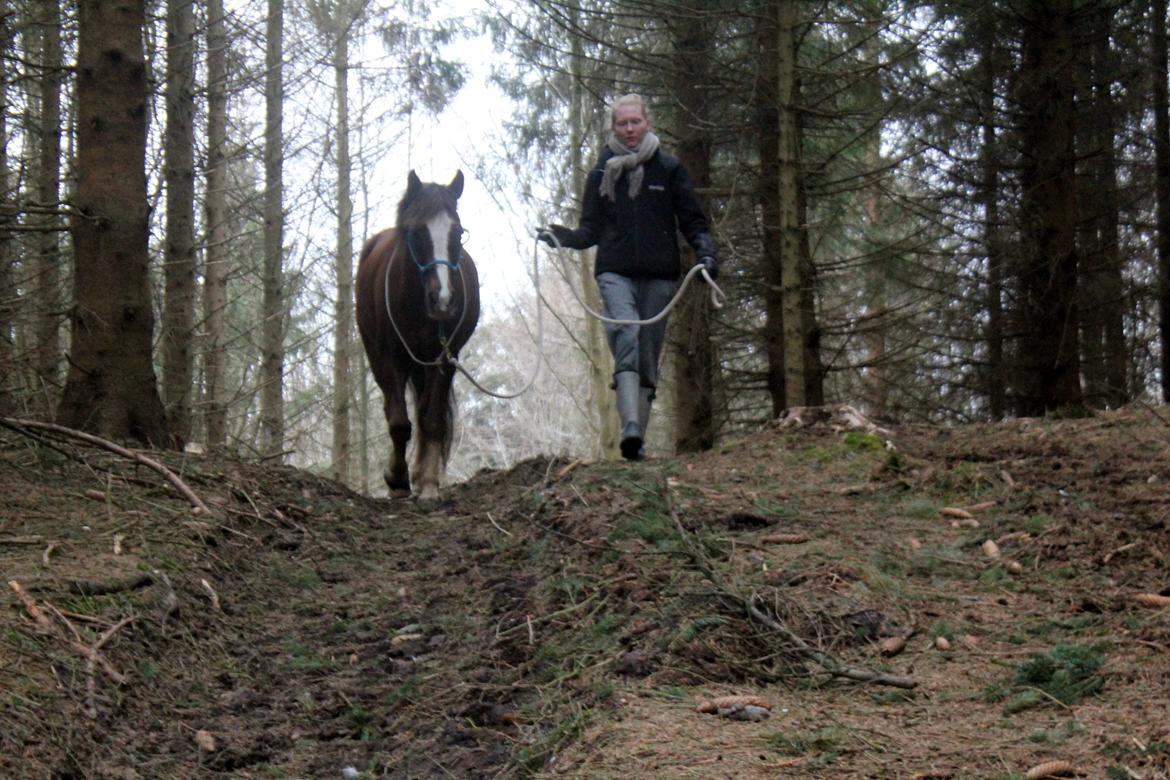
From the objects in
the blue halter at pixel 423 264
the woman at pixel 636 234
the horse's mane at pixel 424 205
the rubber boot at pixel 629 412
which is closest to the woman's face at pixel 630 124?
the woman at pixel 636 234

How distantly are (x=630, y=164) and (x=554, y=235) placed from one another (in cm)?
74

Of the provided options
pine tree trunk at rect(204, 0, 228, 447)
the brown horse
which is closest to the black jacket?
the brown horse

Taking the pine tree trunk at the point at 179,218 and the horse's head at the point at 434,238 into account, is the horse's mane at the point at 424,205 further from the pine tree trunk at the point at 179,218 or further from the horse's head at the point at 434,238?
the pine tree trunk at the point at 179,218

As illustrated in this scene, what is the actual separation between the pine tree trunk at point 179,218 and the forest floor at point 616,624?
4.33 metres

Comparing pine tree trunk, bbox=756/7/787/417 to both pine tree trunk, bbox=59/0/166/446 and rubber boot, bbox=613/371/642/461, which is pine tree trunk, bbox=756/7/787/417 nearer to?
rubber boot, bbox=613/371/642/461

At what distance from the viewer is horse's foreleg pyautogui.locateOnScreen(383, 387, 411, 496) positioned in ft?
30.5

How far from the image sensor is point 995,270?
44.1ft

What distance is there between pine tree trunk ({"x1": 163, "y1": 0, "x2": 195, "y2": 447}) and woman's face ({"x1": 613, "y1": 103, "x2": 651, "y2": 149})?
446 centimetres

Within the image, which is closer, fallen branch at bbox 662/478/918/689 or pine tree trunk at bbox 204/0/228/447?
fallen branch at bbox 662/478/918/689

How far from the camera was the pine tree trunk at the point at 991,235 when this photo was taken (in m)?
13.0

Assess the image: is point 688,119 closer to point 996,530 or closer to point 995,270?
point 995,270

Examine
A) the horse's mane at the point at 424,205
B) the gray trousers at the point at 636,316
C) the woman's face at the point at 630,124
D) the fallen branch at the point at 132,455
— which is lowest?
the fallen branch at the point at 132,455

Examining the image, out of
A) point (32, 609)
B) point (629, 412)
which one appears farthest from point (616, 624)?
point (629, 412)

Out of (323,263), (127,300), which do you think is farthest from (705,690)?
(323,263)
